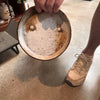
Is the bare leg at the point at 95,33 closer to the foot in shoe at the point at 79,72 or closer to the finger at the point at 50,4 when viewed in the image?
the foot in shoe at the point at 79,72

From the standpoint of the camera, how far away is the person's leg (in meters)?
0.62

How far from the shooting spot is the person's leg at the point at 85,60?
0.62 meters

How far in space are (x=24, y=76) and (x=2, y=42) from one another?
310 millimetres

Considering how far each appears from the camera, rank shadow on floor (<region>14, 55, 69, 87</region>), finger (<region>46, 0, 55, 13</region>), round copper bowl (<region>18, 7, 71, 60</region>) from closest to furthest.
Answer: finger (<region>46, 0, 55, 13</region>) < round copper bowl (<region>18, 7, 71, 60</region>) < shadow on floor (<region>14, 55, 69, 87</region>)

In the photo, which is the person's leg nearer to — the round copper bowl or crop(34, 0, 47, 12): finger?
the round copper bowl

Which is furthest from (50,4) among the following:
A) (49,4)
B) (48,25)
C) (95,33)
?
(95,33)

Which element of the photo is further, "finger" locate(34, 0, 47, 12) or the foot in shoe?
the foot in shoe

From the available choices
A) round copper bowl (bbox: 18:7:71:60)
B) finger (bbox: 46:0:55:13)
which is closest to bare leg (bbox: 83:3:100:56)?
round copper bowl (bbox: 18:7:71:60)

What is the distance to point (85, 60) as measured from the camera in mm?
708

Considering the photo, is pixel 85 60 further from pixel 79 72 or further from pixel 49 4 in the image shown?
pixel 49 4

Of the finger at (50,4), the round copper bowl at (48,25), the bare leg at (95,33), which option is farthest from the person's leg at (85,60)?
the finger at (50,4)

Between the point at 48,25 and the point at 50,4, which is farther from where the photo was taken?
the point at 48,25

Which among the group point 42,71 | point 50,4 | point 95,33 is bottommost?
point 42,71

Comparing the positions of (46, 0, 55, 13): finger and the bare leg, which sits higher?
(46, 0, 55, 13): finger
